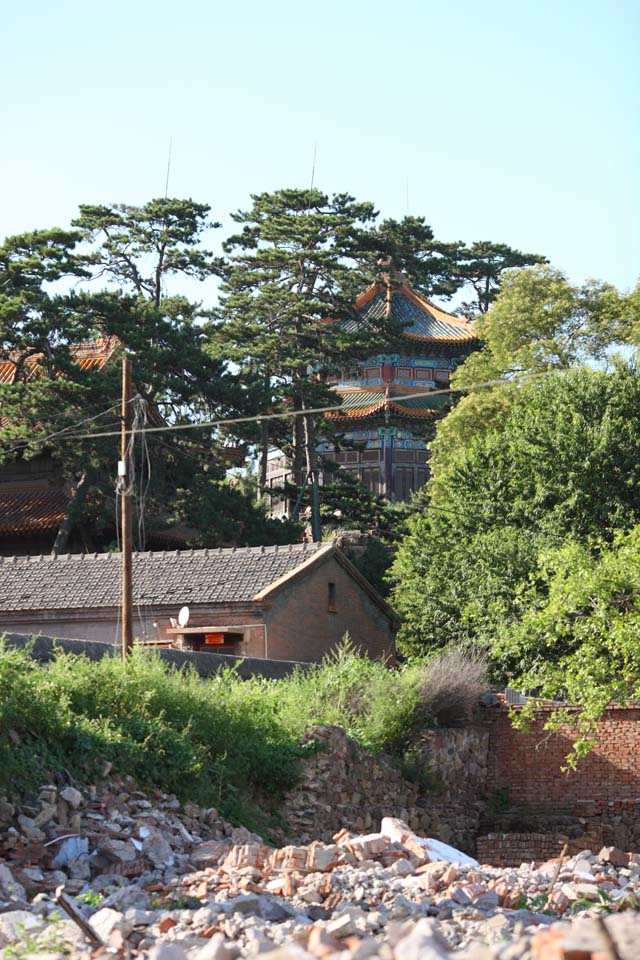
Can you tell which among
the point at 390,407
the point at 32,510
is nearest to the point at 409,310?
the point at 390,407

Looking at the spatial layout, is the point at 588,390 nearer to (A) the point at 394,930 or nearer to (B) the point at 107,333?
(B) the point at 107,333

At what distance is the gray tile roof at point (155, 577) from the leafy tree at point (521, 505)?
2.71 meters

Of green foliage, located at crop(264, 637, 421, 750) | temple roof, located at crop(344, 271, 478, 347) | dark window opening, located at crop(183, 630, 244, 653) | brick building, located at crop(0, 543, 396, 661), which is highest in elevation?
temple roof, located at crop(344, 271, 478, 347)

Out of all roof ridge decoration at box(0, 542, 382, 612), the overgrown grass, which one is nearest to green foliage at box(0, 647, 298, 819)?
the overgrown grass

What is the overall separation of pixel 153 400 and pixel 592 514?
15.4m

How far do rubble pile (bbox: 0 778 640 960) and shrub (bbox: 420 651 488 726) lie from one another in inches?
257

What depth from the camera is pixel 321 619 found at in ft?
99.1

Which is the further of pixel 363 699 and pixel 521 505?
pixel 521 505

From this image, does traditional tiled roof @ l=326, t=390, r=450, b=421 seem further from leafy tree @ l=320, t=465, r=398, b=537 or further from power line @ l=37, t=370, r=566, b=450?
leafy tree @ l=320, t=465, r=398, b=537

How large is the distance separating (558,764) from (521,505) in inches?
293

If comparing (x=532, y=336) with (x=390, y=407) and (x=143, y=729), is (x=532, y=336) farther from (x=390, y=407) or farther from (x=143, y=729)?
(x=143, y=729)

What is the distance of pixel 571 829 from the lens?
23.1 metres

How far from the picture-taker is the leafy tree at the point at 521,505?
28719 millimetres

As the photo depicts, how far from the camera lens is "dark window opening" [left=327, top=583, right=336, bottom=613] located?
30484 millimetres
